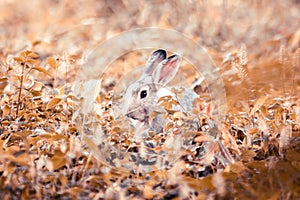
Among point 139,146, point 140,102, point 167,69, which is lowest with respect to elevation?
point 139,146

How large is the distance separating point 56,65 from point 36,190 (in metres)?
0.62

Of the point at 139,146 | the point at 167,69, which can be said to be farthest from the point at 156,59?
the point at 139,146

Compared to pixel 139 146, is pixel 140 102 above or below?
above

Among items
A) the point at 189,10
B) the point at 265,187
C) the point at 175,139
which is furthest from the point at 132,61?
the point at 265,187

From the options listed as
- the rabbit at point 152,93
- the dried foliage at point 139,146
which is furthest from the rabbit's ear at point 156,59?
the dried foliage at point 139,146

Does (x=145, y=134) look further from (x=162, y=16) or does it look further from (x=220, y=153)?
(x=162, y=16)

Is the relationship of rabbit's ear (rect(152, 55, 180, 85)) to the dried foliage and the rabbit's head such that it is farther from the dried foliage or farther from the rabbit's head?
the dried foliage

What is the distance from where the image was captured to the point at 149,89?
2180 mm

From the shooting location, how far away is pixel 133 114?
2.16m

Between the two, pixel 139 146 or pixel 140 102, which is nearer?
pixel 139 146

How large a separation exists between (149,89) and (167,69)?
109mm

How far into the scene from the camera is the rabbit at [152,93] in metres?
2.14

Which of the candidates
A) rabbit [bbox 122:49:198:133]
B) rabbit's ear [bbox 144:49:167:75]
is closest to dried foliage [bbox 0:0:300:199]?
rabbit [bbox 122:49:198:133]

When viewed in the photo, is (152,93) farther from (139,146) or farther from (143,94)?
(139,146)
